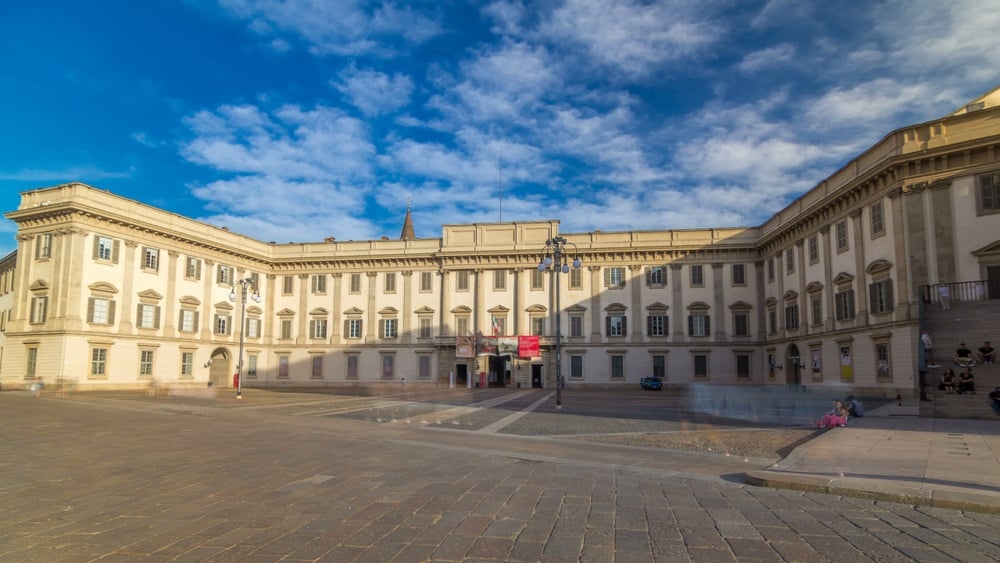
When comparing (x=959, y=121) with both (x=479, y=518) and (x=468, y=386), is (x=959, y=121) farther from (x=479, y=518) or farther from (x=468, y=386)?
(x=468, y=386)

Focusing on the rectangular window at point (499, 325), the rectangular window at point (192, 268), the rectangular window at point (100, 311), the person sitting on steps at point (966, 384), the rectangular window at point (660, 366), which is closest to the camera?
the person sitting on steps at point (966, 384)

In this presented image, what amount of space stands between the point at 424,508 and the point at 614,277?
43429 millimetres

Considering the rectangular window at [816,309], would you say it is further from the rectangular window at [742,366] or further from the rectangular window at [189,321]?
the rectangular window at [189,321]

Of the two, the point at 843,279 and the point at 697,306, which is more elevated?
the point at 843,279

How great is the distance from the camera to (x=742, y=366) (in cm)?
4544

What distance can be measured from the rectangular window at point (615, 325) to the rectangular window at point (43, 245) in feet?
126

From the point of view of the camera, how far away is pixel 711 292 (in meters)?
46.8

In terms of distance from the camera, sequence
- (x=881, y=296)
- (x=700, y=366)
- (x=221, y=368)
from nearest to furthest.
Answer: (x=881, y=296) < (x=700, y=366) < (x=221, y=368)

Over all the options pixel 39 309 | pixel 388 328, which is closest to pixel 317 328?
pixel 388 328

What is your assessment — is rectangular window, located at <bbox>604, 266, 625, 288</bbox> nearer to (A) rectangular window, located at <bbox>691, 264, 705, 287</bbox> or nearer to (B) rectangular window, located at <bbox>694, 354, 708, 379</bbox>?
(A) rectangular window, located at <bbox>691, 264, 705, 287</bbox>

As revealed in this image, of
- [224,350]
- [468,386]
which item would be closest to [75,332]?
[224,350]

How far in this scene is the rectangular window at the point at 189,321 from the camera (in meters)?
43.0

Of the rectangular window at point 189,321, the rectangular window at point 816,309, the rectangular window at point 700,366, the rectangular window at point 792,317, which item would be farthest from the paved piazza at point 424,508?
the rectangular window at point 700,366

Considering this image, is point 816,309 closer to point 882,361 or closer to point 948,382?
point 882,361
